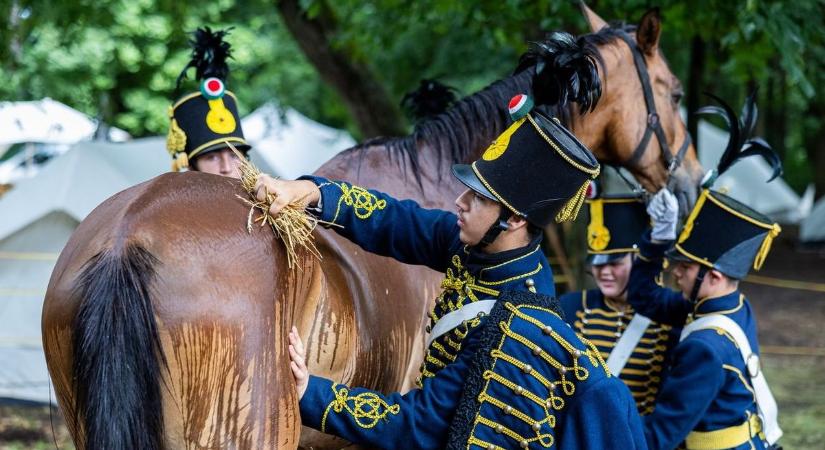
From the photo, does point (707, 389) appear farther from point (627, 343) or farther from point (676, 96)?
point (676, 96)

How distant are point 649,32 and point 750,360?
147cm

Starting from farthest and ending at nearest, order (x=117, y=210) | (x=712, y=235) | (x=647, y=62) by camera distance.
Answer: (x=647, y=62) < (x=712, y=235) < (x=117, y=210)

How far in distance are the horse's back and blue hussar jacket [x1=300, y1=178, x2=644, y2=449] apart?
20cm

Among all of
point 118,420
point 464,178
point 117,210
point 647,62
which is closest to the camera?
point 118,420

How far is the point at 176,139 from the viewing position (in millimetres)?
4023

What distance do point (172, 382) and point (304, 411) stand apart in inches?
15.1

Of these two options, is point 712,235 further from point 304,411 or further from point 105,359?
point 105,359

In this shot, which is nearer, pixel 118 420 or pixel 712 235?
pixel 118 420

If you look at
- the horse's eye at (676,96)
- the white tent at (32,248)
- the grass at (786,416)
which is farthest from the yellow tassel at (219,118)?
the white tent at (32,248)

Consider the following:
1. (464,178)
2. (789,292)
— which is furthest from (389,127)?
(789,292)

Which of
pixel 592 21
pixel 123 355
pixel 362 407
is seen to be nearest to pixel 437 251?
pixel 362 407

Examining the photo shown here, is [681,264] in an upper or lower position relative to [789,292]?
upper

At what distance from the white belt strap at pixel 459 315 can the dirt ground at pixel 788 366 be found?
2163 millimetres

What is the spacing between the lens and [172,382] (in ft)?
7.00
